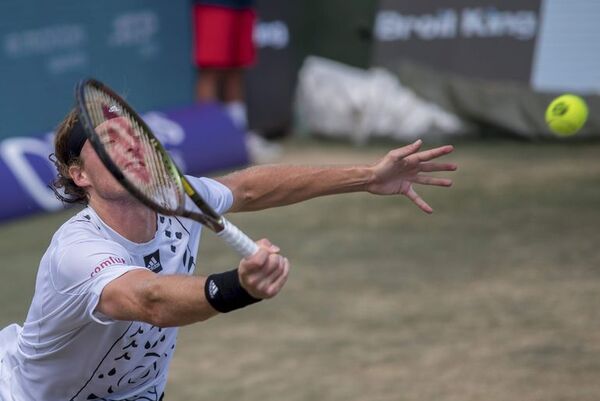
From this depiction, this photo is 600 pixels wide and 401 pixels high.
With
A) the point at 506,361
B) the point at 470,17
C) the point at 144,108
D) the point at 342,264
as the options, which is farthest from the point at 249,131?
the point at 506,361

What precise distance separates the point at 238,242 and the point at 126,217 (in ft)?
2.57

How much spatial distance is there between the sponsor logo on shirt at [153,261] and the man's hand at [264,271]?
82cm

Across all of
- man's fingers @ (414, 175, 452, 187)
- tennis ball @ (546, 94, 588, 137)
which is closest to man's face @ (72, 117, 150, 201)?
man's fingers @ (414, 175, 452, 187)

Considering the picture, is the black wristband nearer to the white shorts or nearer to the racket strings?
the racket strings

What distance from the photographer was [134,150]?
318cm

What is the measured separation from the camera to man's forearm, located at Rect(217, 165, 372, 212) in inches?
159

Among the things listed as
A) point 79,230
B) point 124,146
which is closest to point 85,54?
point 79,230

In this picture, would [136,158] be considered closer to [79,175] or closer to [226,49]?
[79,175]

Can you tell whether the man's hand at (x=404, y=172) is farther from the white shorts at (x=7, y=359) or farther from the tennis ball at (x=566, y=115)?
the tennis ball at (x=566, y=115)

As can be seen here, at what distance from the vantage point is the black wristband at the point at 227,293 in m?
2.78

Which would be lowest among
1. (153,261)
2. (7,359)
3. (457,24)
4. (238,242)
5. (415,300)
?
(415,300)

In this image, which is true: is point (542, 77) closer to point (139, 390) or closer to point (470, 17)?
point (470, 17)

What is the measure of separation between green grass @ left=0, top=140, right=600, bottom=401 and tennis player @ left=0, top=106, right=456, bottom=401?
5.66 feet

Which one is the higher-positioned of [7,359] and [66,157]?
[66,157]
